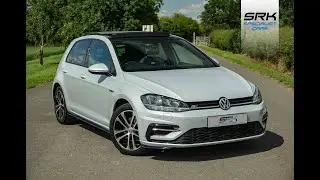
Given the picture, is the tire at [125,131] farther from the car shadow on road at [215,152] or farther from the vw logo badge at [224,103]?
the vw logo badge at [224,103]

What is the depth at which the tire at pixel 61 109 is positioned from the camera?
7.15m

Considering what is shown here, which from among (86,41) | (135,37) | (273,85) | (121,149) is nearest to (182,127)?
(121,149)

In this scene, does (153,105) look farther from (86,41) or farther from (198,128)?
(86,41)

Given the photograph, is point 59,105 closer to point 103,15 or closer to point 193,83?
point 193,83

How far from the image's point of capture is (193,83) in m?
5.22

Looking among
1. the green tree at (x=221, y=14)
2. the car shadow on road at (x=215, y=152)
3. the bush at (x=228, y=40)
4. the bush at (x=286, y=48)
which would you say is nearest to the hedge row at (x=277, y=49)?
the bush at (x=286, y=48)

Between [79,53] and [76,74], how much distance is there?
0.40m

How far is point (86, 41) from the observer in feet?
22.4

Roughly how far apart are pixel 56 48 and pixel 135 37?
6648mm

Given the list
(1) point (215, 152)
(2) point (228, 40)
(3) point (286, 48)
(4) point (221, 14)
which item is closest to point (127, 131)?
(1) point (215, 152)

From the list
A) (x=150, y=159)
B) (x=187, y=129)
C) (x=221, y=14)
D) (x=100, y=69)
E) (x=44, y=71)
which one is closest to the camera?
(x=187, y=129)

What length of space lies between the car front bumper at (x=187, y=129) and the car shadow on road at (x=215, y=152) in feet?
0.90

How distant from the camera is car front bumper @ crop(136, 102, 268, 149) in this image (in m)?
4.88
